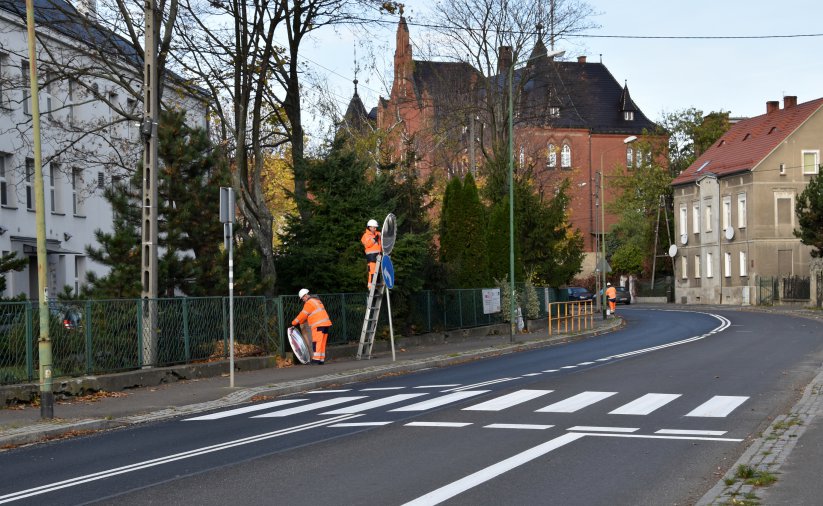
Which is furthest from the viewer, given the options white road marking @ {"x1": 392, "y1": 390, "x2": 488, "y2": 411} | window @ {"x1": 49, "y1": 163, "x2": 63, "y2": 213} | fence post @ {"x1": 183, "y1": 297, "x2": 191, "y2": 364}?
window @ {"x1": 49, "y1": 163, "x2": 63, "y2": 213}

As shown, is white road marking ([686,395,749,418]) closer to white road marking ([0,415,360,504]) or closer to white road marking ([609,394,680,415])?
white road marking ([609,394,680,415])

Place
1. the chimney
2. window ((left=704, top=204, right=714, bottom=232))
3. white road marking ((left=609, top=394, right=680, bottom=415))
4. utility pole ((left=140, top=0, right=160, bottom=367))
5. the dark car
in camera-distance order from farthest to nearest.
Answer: window ((left=704, top=204, right=714, bottom=232)) < the dark car < the chimney < utility pole ((left=140, top=0, right=160, bottom=367)) < white road marking ((left=609, top=394, right=680, bottom=415))

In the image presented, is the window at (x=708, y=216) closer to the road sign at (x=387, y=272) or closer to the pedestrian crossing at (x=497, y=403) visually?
the road sign at (x=387, y=272)

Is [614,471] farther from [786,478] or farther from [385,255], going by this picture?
[385,255]

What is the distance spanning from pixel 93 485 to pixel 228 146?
2353 centimetres

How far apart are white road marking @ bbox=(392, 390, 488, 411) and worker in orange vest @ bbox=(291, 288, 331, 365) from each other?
682 centimetres

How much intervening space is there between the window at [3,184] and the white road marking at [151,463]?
2559 centimetres

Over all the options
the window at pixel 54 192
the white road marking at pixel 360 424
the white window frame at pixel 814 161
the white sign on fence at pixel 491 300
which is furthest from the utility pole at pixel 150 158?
the white window frame at pixel 814 161

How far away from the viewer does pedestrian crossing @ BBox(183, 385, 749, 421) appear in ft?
47.6

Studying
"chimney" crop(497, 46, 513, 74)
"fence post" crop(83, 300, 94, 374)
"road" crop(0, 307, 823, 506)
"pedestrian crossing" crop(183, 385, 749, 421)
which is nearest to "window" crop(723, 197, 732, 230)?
"chimney" crop(497, 46, 513, 74)

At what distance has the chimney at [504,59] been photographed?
46625 mm

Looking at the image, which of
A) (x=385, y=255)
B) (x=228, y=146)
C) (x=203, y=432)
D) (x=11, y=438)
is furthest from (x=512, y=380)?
(x=228, y=146)

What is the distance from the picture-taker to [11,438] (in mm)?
12352

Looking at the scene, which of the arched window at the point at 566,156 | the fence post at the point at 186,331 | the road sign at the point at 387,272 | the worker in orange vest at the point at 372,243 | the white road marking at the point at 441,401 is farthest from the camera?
the arched window at the point at 566,156
